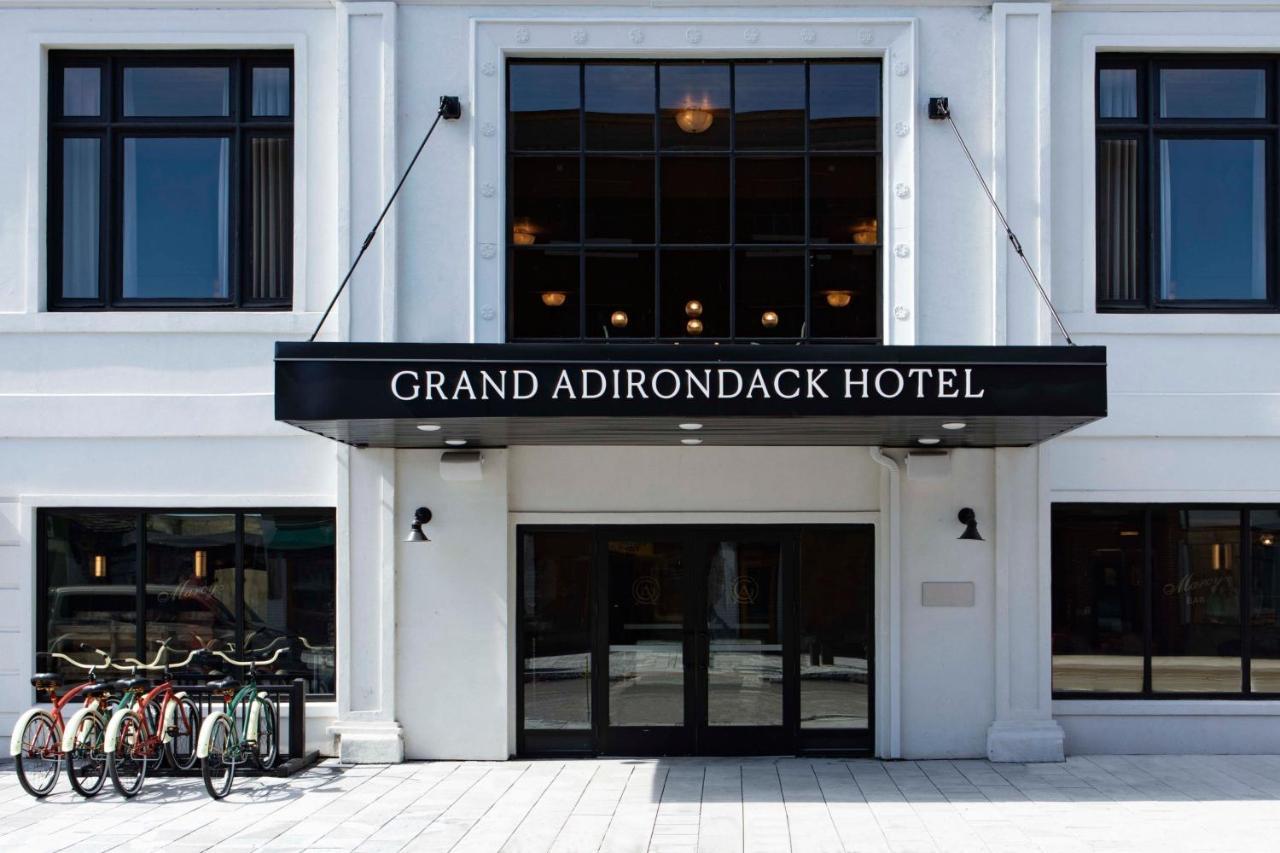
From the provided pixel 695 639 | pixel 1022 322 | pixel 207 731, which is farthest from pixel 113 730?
pixel 1022 322

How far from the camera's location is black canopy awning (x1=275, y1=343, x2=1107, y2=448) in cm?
912

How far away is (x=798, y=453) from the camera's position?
38.0 feet

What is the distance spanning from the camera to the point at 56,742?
33.7 ft

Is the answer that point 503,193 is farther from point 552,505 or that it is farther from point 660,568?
point 660,568

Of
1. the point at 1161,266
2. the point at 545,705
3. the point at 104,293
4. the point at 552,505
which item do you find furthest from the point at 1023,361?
the point at 104,293

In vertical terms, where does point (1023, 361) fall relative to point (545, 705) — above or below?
above

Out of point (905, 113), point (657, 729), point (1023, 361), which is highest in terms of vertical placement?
point (905, 113)

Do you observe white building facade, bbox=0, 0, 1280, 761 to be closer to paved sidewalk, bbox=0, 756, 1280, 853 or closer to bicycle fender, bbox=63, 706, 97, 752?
paved sidewalk, bbox=0, 756, 1280, 853

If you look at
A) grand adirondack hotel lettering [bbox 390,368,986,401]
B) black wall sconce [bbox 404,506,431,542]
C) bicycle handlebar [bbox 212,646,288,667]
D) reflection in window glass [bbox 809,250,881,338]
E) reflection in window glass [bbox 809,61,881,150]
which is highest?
reflection in window glass [bbox 809,61,881,150]

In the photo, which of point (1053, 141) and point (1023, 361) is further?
point (1053, 141)

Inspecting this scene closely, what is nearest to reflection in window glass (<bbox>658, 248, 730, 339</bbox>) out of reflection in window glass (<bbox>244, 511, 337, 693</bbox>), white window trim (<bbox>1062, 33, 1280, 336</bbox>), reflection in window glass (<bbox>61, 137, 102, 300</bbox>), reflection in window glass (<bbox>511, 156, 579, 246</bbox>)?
reflection in window glass (<bbox>511, 156, 579, 246</bbox>)

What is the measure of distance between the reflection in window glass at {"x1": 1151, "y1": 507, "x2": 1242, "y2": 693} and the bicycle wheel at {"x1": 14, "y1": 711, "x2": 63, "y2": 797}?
1029cm

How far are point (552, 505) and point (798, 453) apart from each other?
2491mm

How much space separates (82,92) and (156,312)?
246 cm
